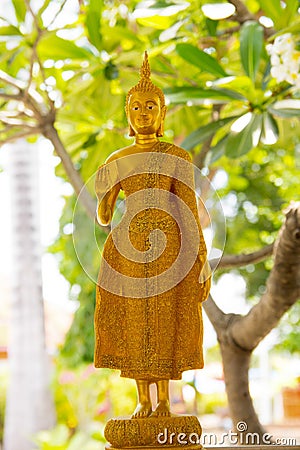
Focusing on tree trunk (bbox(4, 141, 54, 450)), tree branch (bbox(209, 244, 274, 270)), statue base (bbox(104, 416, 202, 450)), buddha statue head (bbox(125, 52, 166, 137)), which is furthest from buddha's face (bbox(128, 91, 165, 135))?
tree trunk (bbox(4, 141, 54, 450))

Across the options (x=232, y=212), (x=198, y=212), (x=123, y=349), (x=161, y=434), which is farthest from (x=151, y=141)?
(x=232, y=212)

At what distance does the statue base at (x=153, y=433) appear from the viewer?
1.43 metres

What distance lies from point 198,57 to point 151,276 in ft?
2.52

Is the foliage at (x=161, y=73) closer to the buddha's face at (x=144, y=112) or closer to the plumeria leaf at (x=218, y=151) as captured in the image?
the plumeria leaf at (x=218, y=151)

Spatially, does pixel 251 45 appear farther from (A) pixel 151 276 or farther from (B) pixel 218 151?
(A) pixel 151 276

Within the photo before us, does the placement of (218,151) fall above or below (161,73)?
below

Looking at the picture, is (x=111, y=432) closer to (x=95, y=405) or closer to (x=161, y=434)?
(x=161, y=434)

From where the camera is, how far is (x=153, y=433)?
1.44 meters

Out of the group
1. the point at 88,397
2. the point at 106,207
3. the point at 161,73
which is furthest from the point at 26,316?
the point at 106,207

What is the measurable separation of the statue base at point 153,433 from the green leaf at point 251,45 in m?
0.97

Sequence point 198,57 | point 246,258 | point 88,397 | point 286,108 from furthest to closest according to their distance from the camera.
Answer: point 88,397, point 246,258, point 198,57, point 286,108

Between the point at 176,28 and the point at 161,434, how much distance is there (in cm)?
119

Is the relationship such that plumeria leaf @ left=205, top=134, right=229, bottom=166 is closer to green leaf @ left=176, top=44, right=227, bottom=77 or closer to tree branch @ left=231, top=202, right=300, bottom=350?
green leaf @ left=176, top=44, right=227, bottom=77

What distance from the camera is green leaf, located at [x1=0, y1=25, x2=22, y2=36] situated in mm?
2193
